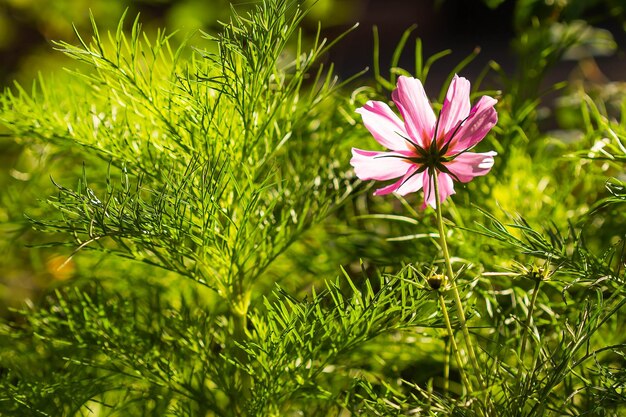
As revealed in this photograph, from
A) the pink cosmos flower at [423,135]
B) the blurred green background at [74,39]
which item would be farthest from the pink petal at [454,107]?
the blurred green background at [74,39]

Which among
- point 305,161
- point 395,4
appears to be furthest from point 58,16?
point 395,4

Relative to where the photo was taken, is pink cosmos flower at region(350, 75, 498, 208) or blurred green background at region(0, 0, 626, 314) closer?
pink cosmos flower at region(350, 75, 498, 208)

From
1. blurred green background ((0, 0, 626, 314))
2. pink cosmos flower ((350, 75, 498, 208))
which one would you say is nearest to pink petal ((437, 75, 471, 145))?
pink cosmos flower ((350, 75, 498, 208))

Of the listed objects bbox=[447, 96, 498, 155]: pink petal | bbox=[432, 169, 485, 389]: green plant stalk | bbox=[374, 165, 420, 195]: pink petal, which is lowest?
bbox=[432, 169, 485, 389]: green plant stalk

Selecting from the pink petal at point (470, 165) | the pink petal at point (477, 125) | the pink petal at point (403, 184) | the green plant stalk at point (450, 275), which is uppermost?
the pink petal at point (477, 125)

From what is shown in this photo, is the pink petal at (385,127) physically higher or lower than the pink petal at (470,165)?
higher

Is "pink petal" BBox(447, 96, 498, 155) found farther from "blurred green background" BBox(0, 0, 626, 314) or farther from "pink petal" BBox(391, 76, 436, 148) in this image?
"blurred green background" BBox(0, 0, 626, 314)

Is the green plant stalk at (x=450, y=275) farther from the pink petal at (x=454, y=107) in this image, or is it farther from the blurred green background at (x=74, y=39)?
the blurred green background at (x=74, y=39)
